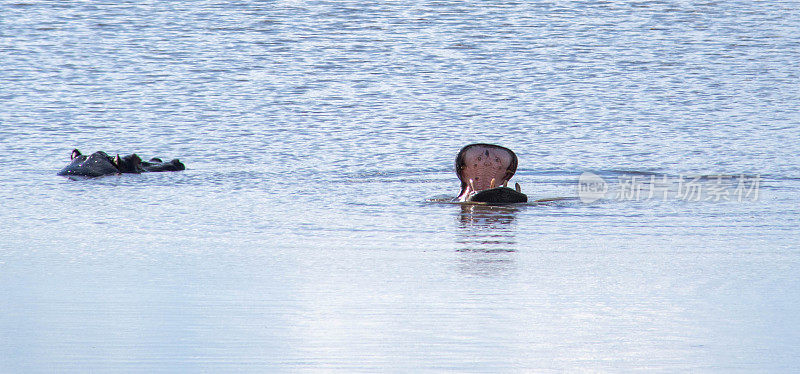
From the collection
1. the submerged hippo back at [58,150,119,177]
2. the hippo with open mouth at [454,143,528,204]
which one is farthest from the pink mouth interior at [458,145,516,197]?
the submerged hippo back at [58,150,119,177]

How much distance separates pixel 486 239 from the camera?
32.3 feet

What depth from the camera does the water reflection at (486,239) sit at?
28.1ft

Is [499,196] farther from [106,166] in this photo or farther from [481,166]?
[106,166]

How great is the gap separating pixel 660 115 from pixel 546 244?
11.2 m

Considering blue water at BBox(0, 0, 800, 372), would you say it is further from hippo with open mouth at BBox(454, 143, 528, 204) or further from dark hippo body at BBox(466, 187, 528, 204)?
hippo with open mouth at BBox(454, 143, 528, 204)

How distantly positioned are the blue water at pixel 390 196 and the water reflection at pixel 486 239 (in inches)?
1.8

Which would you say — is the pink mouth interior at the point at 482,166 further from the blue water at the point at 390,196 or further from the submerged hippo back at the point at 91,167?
the submerged hippo back at the point at 91,167

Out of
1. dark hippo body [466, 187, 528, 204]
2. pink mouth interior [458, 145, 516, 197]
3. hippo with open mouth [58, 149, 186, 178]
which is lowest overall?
hippo with open mouth [58, 149, 186, 178]

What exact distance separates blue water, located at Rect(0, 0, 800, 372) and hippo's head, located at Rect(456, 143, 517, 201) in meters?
0.48

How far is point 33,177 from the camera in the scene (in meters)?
14.4

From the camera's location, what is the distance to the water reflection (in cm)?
856

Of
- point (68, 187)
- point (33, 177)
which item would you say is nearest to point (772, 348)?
point (68, 187)

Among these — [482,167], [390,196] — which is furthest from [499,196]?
[390,196]

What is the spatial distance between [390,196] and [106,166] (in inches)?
144
